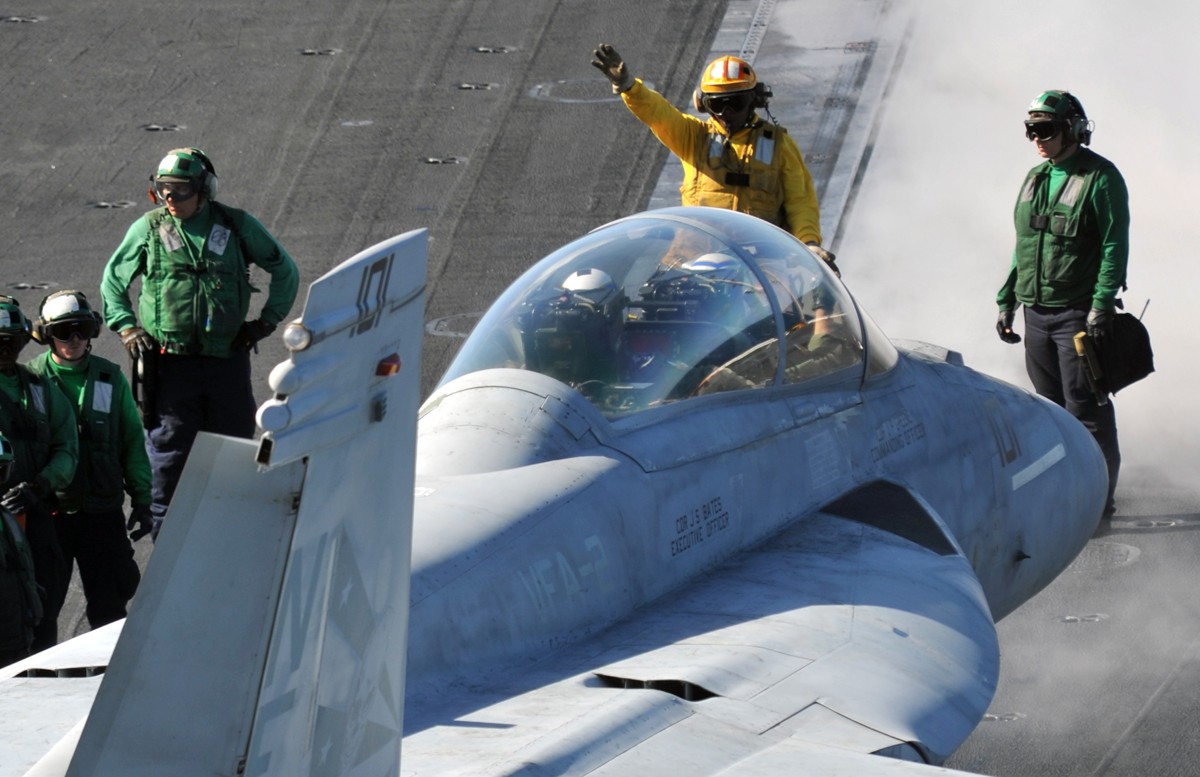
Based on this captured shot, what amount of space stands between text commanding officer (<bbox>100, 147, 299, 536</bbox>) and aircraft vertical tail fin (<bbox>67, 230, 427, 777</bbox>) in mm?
5861

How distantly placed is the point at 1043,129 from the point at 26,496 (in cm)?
625

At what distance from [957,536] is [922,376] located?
2.63 feet

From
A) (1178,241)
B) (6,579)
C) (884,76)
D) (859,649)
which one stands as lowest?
(859,649)

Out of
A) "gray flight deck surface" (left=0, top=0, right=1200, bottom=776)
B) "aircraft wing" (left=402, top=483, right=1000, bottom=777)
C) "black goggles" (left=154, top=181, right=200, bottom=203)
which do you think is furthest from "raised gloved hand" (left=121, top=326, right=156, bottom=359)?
"aircraft wing" (left=402, top=483, right=1000, bottom=777)

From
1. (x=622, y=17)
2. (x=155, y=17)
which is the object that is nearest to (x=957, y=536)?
(x=622, y=17)

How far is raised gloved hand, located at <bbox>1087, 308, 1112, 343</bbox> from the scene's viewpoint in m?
10.9

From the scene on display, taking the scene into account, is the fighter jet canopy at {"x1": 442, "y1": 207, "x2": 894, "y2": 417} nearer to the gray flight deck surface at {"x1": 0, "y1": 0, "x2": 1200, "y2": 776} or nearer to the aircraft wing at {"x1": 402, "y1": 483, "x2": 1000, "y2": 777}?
the aircraft wing at {"x1": 402, "y1": 483, "x2": 1000, "y2": 777}

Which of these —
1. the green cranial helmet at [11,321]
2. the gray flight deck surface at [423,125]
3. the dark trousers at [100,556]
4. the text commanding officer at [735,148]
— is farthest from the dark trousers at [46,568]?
the text commanding officer at [735,148]

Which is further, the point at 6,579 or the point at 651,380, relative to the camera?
the point at 6,579

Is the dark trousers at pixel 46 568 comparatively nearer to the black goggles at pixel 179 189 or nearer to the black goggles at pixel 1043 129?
the black goggles at pixel 179 189

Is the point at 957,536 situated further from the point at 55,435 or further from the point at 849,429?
the point at 55,435

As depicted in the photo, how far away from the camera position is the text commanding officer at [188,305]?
9.74 metres

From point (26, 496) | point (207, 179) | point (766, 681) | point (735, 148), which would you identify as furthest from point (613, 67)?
point (766, 681)

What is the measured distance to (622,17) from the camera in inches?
746
